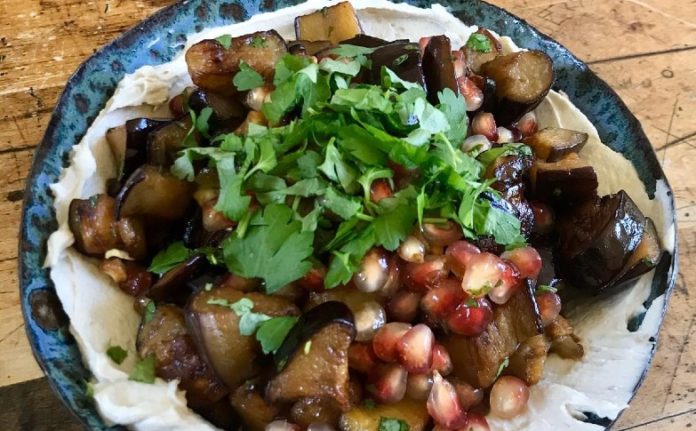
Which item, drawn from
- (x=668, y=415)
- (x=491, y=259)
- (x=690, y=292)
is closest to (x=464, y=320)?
(x=491, y=259)

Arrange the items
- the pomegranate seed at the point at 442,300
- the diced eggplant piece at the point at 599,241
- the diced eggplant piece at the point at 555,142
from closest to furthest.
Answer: the pomegranate seed at the point at 442,300
the diced eggplant piece at the point at 599,241
the diced eggplant piece at the point at 555,142

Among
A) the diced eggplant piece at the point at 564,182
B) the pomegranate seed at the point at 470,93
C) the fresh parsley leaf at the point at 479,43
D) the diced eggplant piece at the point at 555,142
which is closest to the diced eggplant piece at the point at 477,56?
the fresh parsley leaf at the point at 479,43

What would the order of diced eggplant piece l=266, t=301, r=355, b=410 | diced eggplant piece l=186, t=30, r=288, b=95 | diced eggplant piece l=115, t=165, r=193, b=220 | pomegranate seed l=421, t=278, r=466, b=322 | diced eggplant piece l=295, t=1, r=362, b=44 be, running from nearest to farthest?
1. diced eggplant piece l=266, t=301, r=355, b=410
2. pomegranate seed l=421, t=278, r=466, b=322
3. diced eggplant piece l=115, t=165, r=193, b=220
4. diced eggplant piece l=186, t=30, r=288, b=95
5. diced eggplant piece l=295, t=1, r=362, b=44

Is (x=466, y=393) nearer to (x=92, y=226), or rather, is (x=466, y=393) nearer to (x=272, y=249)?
(x=272, y=249)

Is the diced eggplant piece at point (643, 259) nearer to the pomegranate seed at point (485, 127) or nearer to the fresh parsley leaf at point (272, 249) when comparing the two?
the pomegranate seed at point (485, 127)

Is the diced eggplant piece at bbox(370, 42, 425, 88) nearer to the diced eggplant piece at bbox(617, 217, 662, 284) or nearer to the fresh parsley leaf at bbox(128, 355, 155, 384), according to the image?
the diced eggplant piece at bbox(617, 217, 662, 284)

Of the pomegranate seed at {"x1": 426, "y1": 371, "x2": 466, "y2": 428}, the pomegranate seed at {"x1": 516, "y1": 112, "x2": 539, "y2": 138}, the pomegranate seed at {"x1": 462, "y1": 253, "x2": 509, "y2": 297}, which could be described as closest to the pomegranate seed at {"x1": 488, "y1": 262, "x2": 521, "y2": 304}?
the pomegranate seed at {"x1": 462, "y1": 253, "x2": 509, "y2": 297}
